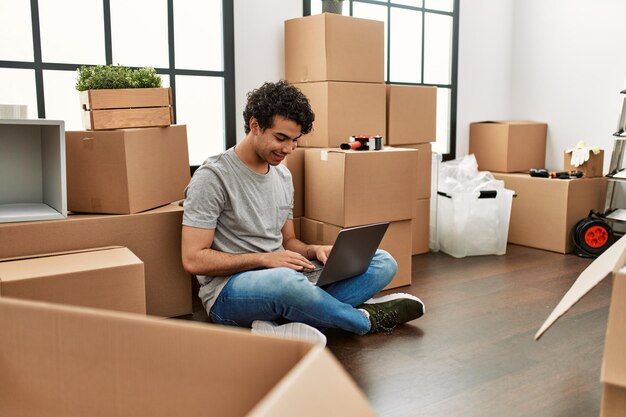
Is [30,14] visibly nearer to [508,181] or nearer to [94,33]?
[94,33]

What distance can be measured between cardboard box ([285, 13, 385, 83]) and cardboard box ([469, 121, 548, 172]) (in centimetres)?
133

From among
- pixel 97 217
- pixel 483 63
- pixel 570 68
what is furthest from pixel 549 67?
pixel 97 217

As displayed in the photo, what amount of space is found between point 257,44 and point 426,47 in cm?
143

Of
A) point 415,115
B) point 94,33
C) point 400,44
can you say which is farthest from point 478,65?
point 94,33

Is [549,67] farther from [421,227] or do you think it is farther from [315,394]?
[315,394]

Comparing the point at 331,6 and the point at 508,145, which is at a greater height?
the point at 331,6

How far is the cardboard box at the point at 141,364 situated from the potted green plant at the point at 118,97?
6.02 ft

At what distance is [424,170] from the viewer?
355cm

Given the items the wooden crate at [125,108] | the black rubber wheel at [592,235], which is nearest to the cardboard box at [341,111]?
the wooden crate at [125,108]

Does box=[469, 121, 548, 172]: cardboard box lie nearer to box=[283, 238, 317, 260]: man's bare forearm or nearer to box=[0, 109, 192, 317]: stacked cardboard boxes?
box=[283, 238, 317, 260]: man's bare forearm

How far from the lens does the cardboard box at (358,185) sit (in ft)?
8.83

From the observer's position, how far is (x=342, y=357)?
6.81 feet

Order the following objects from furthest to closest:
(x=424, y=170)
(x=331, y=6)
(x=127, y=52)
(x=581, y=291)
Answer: (x=424, y=170)
(x=331, y=6)
(x=127, y=52)
(x=581, y=291)

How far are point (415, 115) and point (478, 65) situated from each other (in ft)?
3.89
